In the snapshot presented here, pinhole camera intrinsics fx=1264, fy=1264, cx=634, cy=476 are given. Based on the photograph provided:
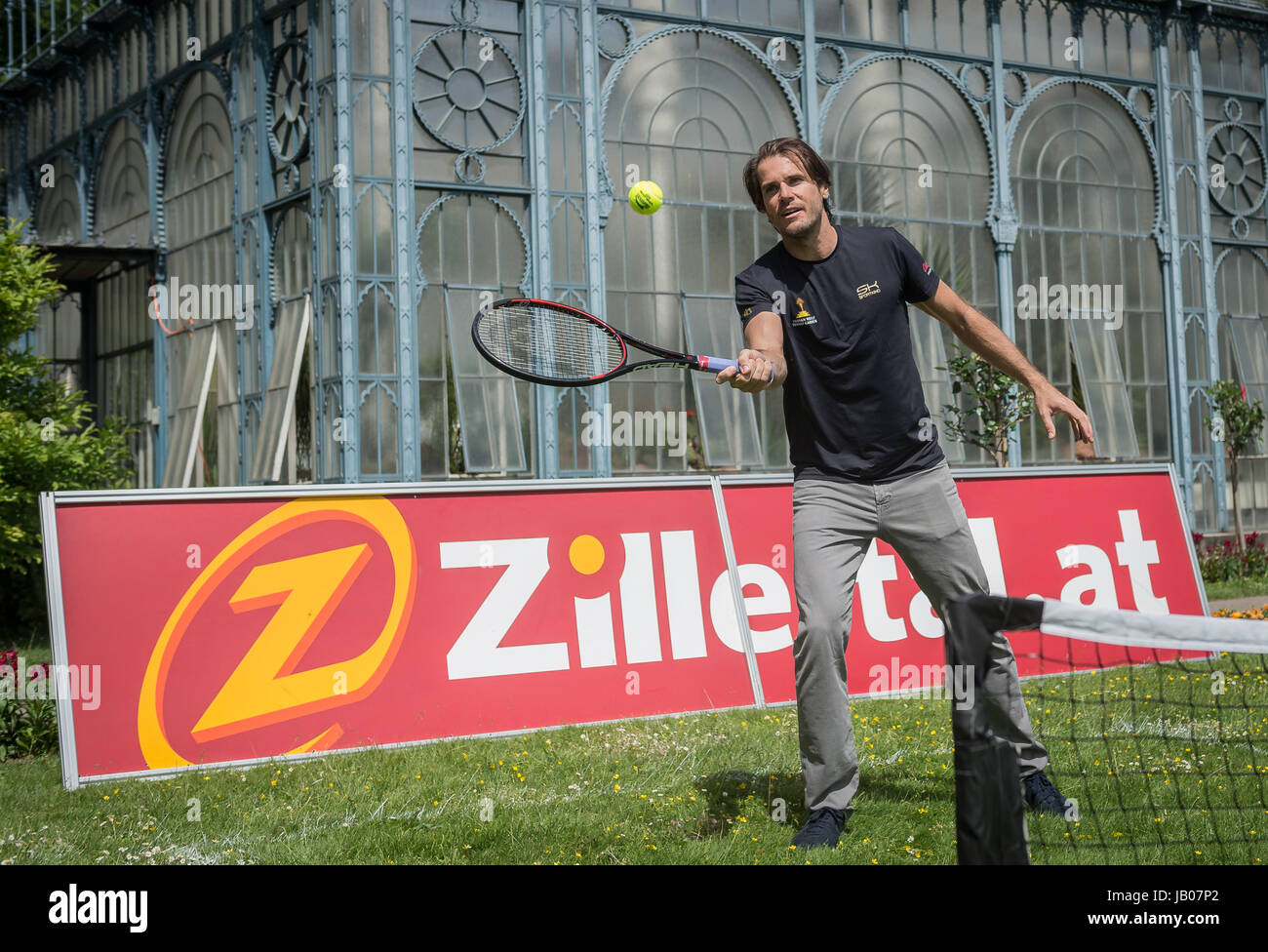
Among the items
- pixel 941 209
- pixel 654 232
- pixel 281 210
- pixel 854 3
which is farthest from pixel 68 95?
pixel 941 209

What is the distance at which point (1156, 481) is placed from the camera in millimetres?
9633

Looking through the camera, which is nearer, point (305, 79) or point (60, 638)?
point (60, 638)

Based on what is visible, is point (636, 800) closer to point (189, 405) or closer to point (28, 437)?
point (28, 437)

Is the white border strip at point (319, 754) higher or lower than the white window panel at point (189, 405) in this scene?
lower

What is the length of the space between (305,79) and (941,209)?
32.6 feet

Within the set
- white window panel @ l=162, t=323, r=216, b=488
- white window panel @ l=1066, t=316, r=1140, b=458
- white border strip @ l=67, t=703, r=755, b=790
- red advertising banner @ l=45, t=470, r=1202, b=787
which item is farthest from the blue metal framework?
white border strip @ l=67, t=703, r=755, b=790

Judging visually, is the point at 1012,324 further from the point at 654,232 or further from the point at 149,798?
the point at 149,798

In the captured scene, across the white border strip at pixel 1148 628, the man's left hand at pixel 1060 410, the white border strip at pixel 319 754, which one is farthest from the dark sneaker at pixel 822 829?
the white border strip at pixel 319 754

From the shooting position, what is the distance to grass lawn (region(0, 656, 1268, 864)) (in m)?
4.78

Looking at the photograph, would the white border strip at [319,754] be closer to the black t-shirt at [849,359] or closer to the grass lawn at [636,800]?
the grass lawn at [636,800]

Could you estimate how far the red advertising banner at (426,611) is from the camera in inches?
262

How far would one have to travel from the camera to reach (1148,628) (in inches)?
145

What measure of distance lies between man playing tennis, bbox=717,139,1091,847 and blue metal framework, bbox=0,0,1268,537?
1160 centimetres

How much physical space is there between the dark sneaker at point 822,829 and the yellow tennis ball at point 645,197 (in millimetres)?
10298
